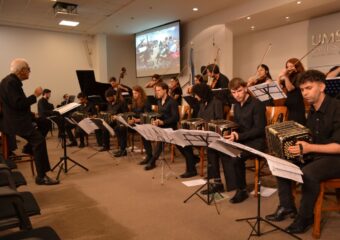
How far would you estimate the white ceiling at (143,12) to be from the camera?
6.95m

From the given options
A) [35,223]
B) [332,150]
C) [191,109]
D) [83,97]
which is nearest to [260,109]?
[332,150]

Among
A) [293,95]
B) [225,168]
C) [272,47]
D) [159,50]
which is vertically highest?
[159,50]

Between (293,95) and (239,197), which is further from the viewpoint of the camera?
(293,95)

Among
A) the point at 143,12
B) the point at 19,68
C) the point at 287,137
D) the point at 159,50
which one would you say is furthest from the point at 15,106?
the point at 159,50

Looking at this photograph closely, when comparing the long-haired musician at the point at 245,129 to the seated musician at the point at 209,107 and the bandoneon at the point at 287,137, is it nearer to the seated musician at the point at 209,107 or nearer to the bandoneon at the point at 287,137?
the seated musician at the point at 209,107

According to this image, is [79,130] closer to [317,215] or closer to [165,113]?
[165,113]

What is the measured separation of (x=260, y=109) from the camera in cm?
302

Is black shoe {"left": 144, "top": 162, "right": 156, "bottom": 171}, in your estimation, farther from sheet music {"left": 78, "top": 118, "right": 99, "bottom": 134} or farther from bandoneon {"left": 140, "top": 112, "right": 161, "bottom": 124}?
sheet music {"left": 78, "top": 118, "right": 99, "bottom": 134}

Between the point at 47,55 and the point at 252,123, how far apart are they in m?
8.97

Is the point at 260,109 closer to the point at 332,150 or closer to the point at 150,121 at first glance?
the point at 332,150

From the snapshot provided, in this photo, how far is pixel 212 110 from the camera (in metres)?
3.60

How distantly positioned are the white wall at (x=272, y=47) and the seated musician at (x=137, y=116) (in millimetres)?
4985

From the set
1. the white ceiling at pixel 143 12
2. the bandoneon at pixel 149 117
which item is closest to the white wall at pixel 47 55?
the white ceiling at pixel 143 12

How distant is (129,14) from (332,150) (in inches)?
283
